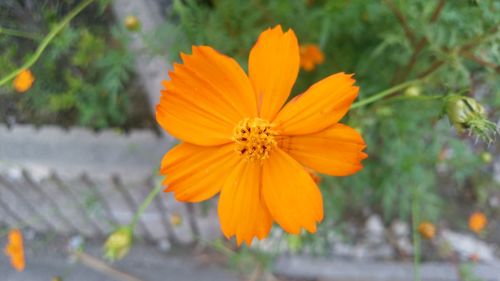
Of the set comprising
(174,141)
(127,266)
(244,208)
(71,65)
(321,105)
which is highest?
(71,65)

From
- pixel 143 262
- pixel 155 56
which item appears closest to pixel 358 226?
pixel 143 262

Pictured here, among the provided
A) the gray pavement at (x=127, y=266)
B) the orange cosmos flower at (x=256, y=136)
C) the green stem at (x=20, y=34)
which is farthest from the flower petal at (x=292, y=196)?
the gray pavement at (x=127, y=266)

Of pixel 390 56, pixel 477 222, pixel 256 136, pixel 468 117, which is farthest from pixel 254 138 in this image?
pixel 477 222

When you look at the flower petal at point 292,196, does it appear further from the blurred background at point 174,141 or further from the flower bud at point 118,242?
the flower bud at point 118,242

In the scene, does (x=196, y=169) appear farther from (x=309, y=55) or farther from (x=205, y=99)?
(x=309, y=55)

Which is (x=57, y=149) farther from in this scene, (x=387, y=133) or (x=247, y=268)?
(x=387, y=133)

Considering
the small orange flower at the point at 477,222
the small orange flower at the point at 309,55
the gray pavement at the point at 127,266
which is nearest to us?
the small orange flower at the point at 309,55

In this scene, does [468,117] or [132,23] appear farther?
[132,23]
